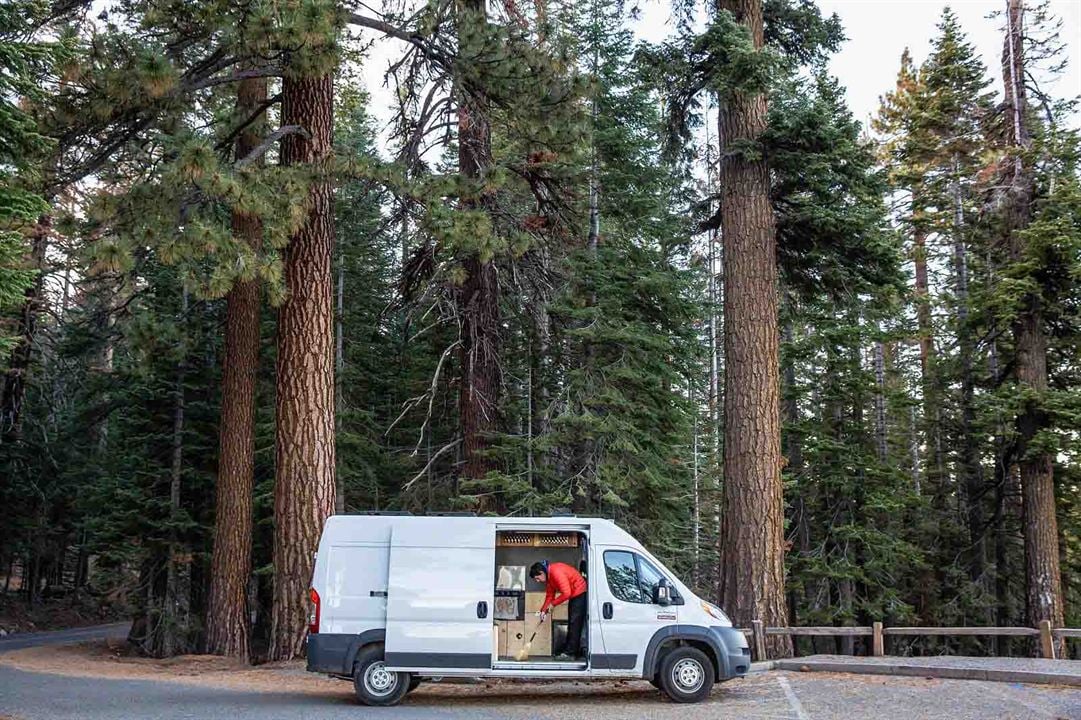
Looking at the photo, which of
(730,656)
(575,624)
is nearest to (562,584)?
(575,624)

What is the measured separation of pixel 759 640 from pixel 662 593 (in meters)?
3.43

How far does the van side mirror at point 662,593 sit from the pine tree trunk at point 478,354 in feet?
24.1

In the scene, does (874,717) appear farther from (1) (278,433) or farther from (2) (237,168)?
(2) (237,168)

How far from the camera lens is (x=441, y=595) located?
1053 cm

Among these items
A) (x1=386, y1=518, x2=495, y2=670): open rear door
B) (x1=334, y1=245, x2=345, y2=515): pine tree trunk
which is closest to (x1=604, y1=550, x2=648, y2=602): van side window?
(x1=386, y1=518, x2=495, y2=670): open rear door

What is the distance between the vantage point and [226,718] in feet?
29.6

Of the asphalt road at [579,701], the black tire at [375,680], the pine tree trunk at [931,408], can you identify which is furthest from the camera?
the pine tree trunk at [931,408]

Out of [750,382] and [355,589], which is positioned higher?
[750,382]

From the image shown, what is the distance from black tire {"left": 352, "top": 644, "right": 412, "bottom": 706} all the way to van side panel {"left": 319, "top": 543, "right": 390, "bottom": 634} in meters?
0.31

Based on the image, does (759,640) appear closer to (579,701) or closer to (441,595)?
(579,701)

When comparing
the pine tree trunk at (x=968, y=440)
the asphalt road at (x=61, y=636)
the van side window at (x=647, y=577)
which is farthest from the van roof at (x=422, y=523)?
the asphalt road at (x=61, y=636)

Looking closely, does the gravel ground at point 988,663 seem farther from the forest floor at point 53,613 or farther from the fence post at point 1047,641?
→ the forest floor at point 53,613

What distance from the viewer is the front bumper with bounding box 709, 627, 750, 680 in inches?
413

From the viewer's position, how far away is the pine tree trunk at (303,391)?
13.2 m
